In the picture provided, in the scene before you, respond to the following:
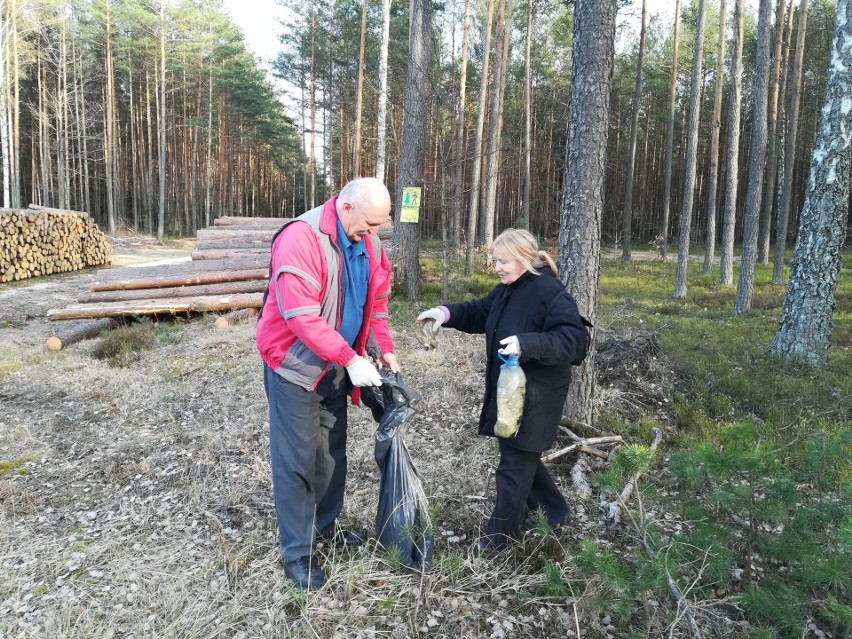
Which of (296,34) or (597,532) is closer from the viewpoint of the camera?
(597,532)

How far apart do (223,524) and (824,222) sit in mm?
7217

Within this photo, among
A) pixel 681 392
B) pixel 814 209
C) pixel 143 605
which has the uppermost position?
pixel 814 209

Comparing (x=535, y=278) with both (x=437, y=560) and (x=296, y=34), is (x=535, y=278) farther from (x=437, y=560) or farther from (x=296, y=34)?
(x=296, y=34)

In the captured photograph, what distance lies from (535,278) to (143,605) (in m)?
2.67

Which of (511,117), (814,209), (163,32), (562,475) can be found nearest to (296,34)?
(163,32)

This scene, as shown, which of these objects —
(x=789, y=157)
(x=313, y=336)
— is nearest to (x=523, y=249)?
(x=313, y=336)

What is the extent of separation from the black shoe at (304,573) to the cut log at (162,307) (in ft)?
23.4

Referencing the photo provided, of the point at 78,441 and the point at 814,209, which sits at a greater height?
the point at 814,209

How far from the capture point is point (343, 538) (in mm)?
3301

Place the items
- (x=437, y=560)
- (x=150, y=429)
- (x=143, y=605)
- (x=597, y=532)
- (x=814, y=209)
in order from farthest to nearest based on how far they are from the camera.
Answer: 1. (x=814, y=209)
2. (x=150, y=429)
3. (x=597, y=532)
4. (x=437, y=560)
5. (x=143, y=605)

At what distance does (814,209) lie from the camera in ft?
21.9

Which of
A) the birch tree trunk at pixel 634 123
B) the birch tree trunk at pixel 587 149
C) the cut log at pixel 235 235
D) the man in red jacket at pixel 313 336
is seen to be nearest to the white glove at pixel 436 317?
the man in red jacket at pixel 313 336

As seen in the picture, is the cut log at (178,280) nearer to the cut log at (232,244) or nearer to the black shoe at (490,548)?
the cut log at (232,244)

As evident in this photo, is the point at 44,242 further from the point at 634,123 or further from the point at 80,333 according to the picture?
the point at 634,123
